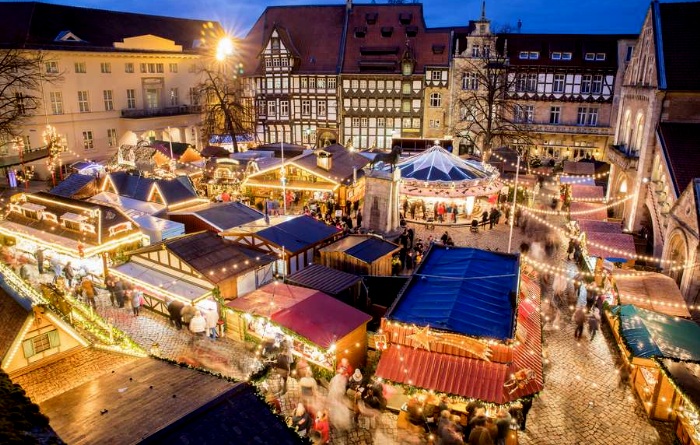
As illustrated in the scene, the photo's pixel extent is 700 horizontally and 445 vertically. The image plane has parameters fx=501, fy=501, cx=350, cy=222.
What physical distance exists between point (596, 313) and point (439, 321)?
7.63 metres

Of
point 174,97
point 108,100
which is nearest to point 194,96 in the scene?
point 174,97

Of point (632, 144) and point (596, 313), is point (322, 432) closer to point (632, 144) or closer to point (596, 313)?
point (596, 313)

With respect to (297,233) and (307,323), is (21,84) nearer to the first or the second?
(297,233)

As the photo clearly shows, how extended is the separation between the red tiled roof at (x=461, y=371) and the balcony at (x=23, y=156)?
98.2 feet

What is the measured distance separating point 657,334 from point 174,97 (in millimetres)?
46013

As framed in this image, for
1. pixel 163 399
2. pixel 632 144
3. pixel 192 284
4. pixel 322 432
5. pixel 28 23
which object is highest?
pixel 28 23

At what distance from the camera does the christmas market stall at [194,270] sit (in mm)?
15031

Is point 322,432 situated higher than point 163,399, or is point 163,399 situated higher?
point 163,399

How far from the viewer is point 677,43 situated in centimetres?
2186

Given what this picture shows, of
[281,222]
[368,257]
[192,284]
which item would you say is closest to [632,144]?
[368,257]

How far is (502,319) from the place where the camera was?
11.4 meters

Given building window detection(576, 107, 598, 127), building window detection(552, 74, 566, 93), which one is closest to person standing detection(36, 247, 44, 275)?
building window detection(552, 74, 566, 93)

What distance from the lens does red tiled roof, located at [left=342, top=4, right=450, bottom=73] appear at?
43719 mm

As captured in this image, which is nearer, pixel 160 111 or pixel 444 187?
pixel 444 187
